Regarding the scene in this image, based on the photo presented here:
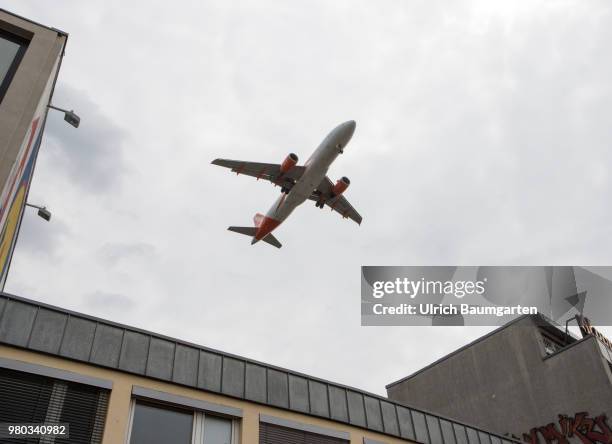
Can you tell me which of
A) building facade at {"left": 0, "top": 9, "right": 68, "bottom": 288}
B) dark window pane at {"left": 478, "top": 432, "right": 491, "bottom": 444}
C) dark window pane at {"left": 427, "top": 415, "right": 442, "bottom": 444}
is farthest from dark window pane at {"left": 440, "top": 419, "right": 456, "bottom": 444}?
building facade at {"left": 0, "top": 9, "right": 68, "bottom": 288}

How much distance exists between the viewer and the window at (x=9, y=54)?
617 inches

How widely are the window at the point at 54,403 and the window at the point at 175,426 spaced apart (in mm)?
922

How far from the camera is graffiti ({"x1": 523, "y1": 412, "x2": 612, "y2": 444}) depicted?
32.0m

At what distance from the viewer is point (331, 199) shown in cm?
3712

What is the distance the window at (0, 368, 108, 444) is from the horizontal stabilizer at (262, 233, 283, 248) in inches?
1238

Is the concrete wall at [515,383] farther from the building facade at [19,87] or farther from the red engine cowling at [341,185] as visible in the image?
the building facade at [19,87]

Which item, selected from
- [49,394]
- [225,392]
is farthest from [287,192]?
[49,394]

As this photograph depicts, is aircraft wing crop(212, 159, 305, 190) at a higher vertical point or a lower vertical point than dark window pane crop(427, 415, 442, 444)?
higher

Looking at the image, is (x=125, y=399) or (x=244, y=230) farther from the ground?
(x=244, y=230)

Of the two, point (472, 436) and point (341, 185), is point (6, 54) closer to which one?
point (472, 436)

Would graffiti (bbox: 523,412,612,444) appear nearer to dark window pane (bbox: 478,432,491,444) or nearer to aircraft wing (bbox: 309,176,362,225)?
dark window pane (bbox: 478,432,491,444)

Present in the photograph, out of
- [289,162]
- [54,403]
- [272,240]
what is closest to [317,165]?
[289,162]

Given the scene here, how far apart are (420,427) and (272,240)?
27724 mm

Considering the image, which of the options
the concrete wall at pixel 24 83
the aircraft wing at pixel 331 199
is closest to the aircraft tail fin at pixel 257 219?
the aircraft wing at pixel 331 199
